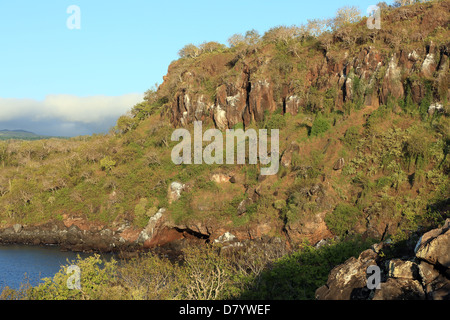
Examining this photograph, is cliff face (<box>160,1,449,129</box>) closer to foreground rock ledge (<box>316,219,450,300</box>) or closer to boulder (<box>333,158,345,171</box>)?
boulder (<box>333,158,345,171</box>)

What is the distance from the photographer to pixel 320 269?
21781mm

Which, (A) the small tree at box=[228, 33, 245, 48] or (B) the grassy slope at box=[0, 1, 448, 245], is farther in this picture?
(A) the small tree at box=[228, 33, 245, 48]

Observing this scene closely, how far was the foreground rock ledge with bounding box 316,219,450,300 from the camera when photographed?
1153 cm

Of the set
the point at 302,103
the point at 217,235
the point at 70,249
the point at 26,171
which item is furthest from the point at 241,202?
the point at 26,171

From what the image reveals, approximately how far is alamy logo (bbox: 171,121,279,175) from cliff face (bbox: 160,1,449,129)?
8.65 feet

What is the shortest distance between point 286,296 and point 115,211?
122 ft

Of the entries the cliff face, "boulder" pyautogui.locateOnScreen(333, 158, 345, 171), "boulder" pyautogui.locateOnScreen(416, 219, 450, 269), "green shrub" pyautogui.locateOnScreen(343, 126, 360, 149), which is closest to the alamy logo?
the cliff face

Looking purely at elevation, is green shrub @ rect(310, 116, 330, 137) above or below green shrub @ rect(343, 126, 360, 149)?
above

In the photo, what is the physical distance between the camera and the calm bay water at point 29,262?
120 ft

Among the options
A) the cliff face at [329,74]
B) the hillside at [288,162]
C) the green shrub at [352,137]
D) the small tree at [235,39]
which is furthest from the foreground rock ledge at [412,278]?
the small tree at [235,39]

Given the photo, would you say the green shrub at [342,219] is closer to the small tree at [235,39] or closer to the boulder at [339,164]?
the boulder at [339,164]

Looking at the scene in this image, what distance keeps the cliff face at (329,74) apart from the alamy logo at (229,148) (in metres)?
2.64

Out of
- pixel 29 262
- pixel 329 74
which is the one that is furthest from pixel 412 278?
pixel 329 74

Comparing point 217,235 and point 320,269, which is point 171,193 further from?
point 320,269
